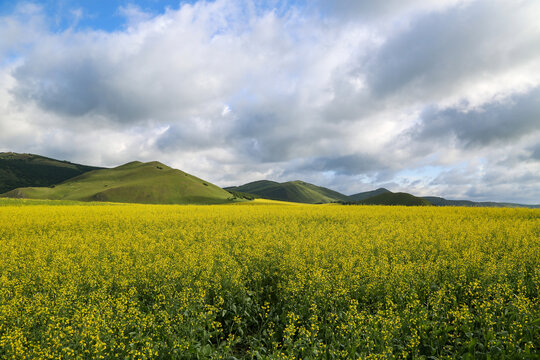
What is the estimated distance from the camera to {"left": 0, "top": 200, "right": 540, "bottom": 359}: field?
5.20 metres

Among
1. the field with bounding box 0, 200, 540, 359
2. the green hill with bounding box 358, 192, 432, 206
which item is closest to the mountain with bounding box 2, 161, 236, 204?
the green hill with bounding box 358, 192, 432, 206

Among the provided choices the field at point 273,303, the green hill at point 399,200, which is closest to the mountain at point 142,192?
the green hill at point 399,200

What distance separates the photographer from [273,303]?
796cm

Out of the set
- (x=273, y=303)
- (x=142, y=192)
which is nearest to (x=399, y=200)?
(x=273, y=303)

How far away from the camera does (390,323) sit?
5.38 meters

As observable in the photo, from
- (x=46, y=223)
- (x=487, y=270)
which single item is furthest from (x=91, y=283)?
(x=46, y=223)

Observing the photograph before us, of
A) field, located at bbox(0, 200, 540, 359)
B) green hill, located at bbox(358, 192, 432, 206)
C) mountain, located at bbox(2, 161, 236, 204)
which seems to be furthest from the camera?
mountain, located at bbox(2, 161, 236, 204)

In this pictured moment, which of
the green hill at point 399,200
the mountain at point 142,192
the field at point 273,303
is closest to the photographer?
the field at point 273,303

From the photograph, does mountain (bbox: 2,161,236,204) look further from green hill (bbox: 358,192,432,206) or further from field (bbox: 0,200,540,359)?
field (bbox: 0,200,540,359)

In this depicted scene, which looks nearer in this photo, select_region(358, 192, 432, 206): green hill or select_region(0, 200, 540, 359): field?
select_region(0, 200, 540, 359): field

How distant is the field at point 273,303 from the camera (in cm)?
520

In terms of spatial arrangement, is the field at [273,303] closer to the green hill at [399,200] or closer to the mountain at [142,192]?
the green hill at [399,200]

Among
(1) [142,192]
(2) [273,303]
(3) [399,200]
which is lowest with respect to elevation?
(2) [273,303]

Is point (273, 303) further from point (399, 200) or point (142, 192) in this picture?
point (142, 192)
